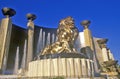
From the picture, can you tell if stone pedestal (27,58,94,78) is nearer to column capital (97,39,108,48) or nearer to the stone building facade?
the stone building facade

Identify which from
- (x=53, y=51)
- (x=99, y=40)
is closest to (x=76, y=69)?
(x=53, y=51)

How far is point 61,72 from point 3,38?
1160 cm

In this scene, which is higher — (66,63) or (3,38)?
(3,38)

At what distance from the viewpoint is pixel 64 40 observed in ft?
26.8

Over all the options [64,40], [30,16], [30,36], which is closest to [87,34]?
[30,36]

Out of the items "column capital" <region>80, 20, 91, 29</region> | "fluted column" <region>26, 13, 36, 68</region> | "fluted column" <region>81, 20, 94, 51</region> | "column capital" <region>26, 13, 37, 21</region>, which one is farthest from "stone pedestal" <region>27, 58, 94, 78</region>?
"column capital" <region>80, 20, 91, 29</region>

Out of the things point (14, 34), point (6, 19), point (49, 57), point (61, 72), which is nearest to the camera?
point (61, 72)

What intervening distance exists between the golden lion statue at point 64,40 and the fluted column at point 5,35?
8325 millimetres

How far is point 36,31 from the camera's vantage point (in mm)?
22281

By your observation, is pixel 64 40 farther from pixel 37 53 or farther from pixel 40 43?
pixel 40 43

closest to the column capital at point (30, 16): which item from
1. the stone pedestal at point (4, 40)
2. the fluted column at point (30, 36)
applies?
the fluted column at point (30, 36)

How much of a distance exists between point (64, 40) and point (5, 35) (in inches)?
389

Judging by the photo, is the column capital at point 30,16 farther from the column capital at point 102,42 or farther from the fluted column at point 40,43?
the column capital at point 102,42

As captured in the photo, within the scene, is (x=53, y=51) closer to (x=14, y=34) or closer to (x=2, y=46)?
(x=2, y=46)
